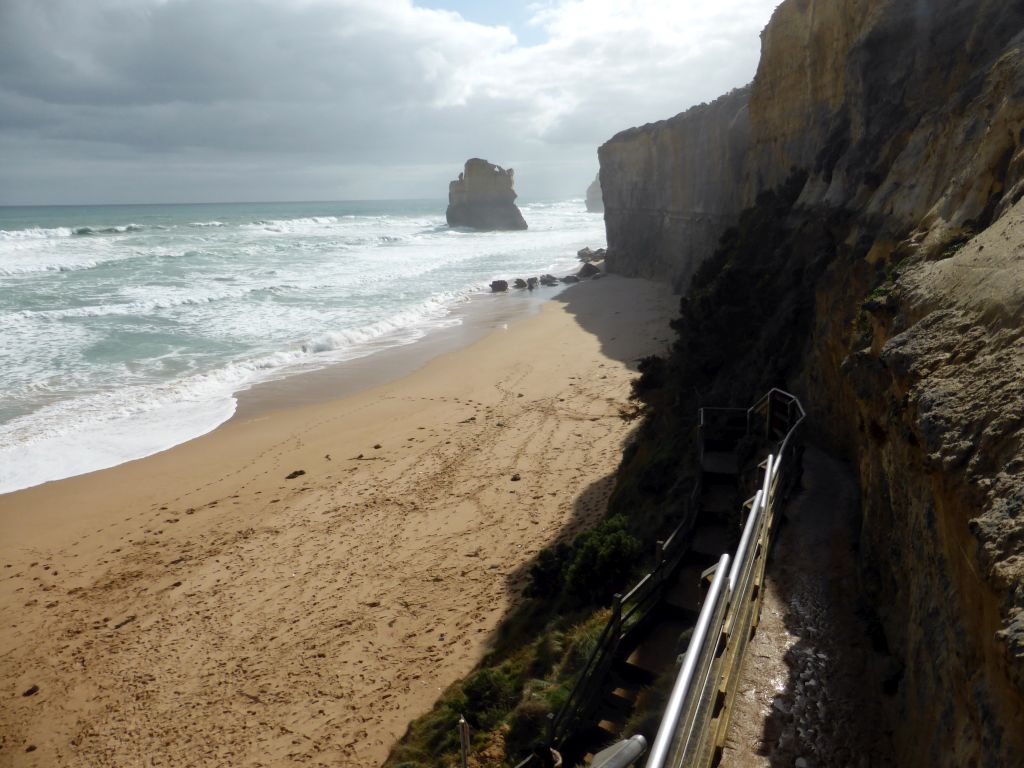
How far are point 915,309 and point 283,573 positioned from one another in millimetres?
9297

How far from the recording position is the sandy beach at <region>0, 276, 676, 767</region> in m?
8.10

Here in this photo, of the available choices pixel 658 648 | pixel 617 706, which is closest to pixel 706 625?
pixel 617 706

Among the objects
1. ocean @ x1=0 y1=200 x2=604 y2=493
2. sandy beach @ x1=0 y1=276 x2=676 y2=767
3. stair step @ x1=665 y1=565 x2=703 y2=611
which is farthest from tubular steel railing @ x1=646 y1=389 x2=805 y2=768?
ocean @ x1=0 y1=200 x2=604 y2=493

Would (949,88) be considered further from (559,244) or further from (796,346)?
(559,244)

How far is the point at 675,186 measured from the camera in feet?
111

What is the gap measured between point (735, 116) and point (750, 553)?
26858mm

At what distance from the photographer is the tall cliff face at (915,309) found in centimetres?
337

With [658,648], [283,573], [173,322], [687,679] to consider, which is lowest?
[283,573]

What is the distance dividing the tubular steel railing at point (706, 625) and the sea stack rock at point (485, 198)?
→ 89787mm

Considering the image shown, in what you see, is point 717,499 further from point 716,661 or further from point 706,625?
point 706,625

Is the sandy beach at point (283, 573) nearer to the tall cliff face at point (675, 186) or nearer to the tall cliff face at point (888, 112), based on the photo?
the tall cliff face at point (888, 112)

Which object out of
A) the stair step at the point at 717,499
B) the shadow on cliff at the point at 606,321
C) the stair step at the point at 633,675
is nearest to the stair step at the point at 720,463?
the stair step at the point at 717,499

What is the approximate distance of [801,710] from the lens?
14.0 ft

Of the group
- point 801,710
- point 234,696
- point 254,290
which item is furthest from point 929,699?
point 254,290
